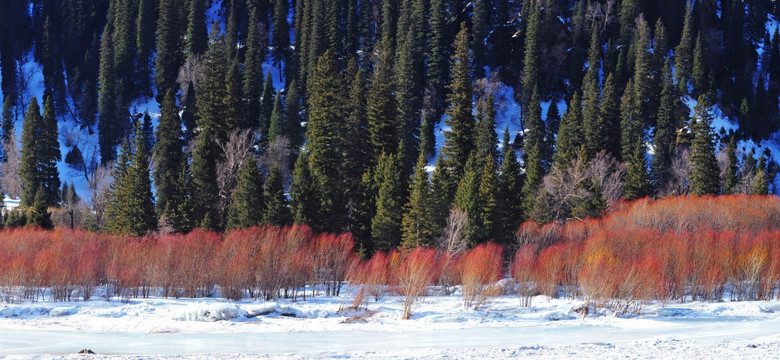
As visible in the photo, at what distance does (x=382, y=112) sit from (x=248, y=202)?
1626 cm

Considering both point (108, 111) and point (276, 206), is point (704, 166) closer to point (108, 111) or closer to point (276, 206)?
point (276, 206)

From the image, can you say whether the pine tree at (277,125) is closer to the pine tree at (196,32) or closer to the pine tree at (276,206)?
the pine tree at (196,32)

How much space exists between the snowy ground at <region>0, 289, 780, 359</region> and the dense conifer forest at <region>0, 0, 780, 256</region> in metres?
12.4

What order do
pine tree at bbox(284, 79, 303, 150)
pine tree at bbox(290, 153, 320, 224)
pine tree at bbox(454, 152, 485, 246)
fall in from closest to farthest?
pine tree at bbox(454, 152, 485, 246) < pine tree at bbox(290, 153, 320, 224) < pine tree at bbox(284, 79, 303, 150)

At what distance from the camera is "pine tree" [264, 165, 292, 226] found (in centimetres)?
4541

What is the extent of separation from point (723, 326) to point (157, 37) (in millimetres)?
95042

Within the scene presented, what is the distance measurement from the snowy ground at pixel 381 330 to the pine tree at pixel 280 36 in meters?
77.5

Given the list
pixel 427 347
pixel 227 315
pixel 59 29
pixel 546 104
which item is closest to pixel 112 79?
pixel 59 29

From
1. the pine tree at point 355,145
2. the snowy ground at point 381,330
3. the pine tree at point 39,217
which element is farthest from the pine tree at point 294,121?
the snowy ground at point 381,330

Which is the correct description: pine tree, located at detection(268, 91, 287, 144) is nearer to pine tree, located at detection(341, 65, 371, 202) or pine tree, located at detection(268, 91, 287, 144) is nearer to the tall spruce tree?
pine tree, located at detection(341, 65, 371, 202)

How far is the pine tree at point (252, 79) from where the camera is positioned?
89.0m

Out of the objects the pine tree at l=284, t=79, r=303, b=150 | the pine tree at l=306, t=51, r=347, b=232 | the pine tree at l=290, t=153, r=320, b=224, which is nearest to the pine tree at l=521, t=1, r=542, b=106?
the pine tree at l=284, t=79, r=303, b=150

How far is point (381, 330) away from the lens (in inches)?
1048

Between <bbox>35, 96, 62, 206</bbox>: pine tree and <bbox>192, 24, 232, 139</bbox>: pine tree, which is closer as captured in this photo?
<bbox>192, 24, 232, 139</bbox>: pine tree
